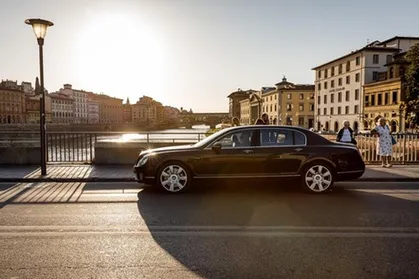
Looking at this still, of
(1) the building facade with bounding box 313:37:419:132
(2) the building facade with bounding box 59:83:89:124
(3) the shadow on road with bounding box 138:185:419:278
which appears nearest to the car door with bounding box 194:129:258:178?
(3) the shadow on road with bounding box 138:185:419:278

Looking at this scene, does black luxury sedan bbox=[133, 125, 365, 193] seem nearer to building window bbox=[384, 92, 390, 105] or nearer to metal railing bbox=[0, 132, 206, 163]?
metal railing bbox=[0, 132, 206, 163]

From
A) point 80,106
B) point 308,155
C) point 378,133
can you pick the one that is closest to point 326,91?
point 378,133

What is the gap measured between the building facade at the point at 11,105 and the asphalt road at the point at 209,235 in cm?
10838

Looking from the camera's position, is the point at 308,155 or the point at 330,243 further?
the point at 308,155

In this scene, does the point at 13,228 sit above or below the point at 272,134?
below

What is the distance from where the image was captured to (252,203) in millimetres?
6605

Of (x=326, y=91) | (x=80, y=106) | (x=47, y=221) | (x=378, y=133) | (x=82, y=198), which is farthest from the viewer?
(x=80, y=106)

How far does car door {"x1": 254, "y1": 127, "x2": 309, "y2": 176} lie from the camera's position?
24.8 feet

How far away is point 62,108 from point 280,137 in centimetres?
14324

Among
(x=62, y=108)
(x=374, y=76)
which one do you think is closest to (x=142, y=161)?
(x=374, y=76)

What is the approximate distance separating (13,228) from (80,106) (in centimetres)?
16095

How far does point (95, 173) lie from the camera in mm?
10195

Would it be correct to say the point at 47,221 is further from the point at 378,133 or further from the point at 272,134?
the point at 378,133

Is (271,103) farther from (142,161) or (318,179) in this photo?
(142,161)
